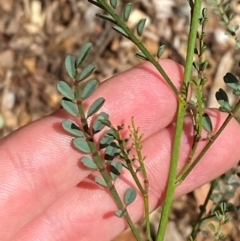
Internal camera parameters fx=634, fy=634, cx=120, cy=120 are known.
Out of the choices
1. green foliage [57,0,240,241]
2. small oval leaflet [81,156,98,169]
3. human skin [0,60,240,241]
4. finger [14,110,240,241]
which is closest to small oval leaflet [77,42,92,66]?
green foliage [57,0,240,241]

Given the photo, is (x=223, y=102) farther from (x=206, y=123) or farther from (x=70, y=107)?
(x=70, y=107)

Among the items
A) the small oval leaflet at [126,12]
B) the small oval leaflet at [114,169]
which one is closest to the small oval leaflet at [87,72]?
the small oval leaflet at [126,12]

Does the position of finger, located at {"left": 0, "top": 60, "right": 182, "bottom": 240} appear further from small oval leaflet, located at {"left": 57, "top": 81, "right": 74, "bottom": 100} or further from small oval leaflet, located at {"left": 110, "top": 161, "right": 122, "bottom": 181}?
small oval leaflet, located at {"left": 57, "top": 81, "right": 74, "bottom": 100}

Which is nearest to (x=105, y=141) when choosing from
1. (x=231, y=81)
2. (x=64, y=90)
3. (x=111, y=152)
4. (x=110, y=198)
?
(x=111, y=152)

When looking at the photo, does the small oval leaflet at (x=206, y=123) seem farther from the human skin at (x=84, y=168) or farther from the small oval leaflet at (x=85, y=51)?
the small oval leaflet at (x=85, y=51)

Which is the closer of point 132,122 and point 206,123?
point 132,122
